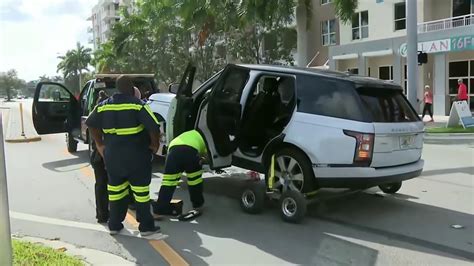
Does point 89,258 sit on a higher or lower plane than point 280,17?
lower

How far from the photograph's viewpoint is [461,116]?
17047mm

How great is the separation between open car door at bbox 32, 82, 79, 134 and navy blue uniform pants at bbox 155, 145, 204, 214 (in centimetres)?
724

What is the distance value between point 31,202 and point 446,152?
32.4ft

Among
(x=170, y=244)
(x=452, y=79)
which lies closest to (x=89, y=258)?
(x=170, y=244)

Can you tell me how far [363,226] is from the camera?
6.34 metres

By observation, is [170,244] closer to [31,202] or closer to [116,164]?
[116,164]

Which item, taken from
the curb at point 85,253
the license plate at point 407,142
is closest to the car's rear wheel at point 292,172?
the license plate at point 407,142

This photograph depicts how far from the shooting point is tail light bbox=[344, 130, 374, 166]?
6.20 m

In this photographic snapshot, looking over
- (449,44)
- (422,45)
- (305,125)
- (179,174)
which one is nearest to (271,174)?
(305,125)

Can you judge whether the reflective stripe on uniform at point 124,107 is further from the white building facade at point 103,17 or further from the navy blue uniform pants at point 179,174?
the white building facade at point 103,17

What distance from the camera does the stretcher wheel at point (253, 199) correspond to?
6832 mm

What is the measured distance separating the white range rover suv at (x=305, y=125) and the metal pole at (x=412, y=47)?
11.1 metres

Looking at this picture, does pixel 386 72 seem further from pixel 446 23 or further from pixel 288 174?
pixel 288 174

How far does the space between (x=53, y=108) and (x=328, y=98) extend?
31.1ft
